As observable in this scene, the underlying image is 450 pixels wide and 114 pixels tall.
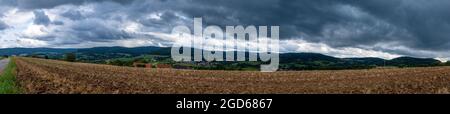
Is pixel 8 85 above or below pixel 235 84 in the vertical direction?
above

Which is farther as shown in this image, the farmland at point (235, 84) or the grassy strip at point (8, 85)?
the grassy strip at point (8, 85)

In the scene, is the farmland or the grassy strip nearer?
the farmland

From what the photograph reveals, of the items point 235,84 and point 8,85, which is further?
point 235,84
